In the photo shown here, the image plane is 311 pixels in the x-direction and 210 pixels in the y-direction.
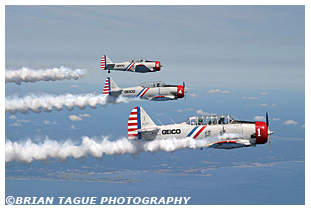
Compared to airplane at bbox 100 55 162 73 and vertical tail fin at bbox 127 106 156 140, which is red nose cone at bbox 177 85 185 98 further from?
vertical tail fin at bbox 127 106 156 140

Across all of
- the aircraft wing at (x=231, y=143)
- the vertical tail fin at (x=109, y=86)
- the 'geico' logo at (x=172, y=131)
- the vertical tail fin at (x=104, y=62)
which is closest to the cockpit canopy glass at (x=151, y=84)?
the vertical tail fin at (x=109, y=86)

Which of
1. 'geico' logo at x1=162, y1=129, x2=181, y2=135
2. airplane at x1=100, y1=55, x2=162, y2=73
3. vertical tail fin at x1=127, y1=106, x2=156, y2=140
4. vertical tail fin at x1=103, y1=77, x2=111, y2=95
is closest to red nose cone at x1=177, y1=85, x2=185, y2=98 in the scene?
airplane at x1=100, y1=55, x2=162, y2=73

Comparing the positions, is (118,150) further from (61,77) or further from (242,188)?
(242,188)

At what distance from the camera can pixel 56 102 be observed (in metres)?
54.7

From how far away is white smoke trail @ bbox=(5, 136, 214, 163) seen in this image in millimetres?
43844

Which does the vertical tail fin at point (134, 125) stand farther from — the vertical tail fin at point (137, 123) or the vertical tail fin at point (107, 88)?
the vertical tail fin at point (107, 88)

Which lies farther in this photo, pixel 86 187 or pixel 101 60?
pixel 86 187

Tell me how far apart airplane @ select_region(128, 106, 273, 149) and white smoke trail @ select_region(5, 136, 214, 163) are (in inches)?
36.8

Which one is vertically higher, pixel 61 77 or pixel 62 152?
pixel 61 77

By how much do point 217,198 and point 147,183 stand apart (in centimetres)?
3222

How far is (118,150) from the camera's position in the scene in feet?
146

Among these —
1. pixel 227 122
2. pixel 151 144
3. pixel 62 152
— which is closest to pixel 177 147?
pixel 151 144

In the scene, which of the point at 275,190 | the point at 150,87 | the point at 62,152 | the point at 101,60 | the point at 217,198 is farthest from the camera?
the point at 275,190

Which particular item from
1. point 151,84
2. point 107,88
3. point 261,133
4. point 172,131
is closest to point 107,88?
point 107,88
